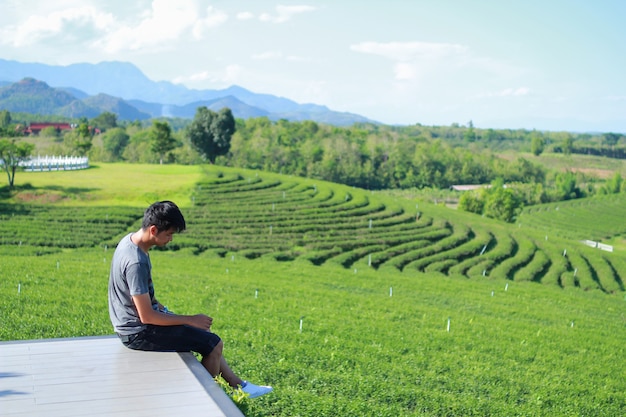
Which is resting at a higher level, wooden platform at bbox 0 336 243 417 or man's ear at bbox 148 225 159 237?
man's ear at bbox 148 225 159 237

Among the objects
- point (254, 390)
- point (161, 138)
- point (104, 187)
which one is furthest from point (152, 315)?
point (161, 138)

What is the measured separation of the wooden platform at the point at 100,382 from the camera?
4969 mm

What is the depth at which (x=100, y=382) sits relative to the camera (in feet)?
18.0

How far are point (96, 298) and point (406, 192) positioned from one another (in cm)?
9440

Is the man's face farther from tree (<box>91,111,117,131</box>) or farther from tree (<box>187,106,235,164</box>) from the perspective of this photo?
tree (<box>91,111,117,131</box>)

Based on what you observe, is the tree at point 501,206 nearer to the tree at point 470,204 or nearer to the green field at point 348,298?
the tree at point 470,204

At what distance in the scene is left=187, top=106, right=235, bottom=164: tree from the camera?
71875 mm

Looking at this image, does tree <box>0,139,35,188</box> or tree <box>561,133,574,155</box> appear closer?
tree <box>0,139,35,188</box>

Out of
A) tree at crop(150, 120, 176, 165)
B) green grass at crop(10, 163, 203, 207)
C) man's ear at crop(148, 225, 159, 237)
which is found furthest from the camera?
tree at crop(150, 120, 176, 165)

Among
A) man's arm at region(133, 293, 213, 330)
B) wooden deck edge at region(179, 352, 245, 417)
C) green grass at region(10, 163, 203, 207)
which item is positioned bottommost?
green grass at region(10, 163, 203, 207)

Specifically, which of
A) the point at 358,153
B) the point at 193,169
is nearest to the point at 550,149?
the point at 358,153

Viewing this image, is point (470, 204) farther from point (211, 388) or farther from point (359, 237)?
point (211, 388)

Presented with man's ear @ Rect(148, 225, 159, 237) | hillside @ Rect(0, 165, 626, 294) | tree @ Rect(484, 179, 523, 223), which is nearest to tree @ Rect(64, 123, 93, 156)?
hillside @ Rect(0, 165, 626, 294)

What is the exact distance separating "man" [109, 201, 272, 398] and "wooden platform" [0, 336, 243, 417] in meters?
0.15
